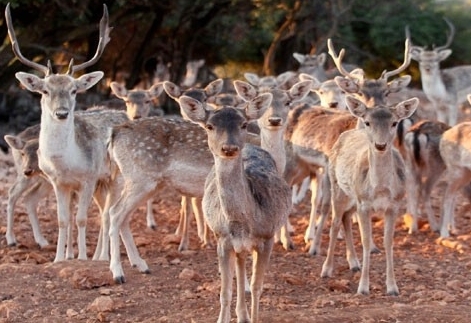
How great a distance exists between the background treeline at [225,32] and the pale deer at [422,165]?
245 inches

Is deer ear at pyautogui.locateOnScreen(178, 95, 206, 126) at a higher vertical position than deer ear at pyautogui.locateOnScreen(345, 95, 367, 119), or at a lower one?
lower

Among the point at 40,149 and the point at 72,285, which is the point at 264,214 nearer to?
the point at 72,285

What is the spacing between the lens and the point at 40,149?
910 centimetres

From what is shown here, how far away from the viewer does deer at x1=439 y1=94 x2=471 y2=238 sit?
10425 mm

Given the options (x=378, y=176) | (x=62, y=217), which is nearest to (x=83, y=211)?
(x=62, y=217)

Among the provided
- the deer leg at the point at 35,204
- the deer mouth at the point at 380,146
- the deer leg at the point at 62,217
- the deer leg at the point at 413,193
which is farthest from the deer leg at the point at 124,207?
the deer leg at the point at 413,193

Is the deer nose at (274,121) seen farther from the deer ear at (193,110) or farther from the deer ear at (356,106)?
the deer ear at (193,110)

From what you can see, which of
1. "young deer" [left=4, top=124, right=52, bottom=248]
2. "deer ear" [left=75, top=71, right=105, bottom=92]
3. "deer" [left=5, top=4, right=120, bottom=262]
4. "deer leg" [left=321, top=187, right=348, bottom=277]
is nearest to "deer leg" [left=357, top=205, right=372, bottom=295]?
"deer leg" [left=321, top=187, right=348, bottom=277]

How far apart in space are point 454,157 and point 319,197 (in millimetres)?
1539

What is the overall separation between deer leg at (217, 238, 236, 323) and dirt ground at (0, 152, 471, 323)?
0.24 metres

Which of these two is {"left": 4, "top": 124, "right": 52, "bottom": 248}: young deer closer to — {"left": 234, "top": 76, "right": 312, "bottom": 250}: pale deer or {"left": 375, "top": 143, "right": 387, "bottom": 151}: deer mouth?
{"left": 234, "top": 76, "right": 312, "bottom": 250}: pale deer

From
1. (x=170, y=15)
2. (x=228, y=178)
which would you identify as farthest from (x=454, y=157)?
(x=170, y=15)

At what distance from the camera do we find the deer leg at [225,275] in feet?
20.9

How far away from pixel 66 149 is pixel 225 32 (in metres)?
12.6
